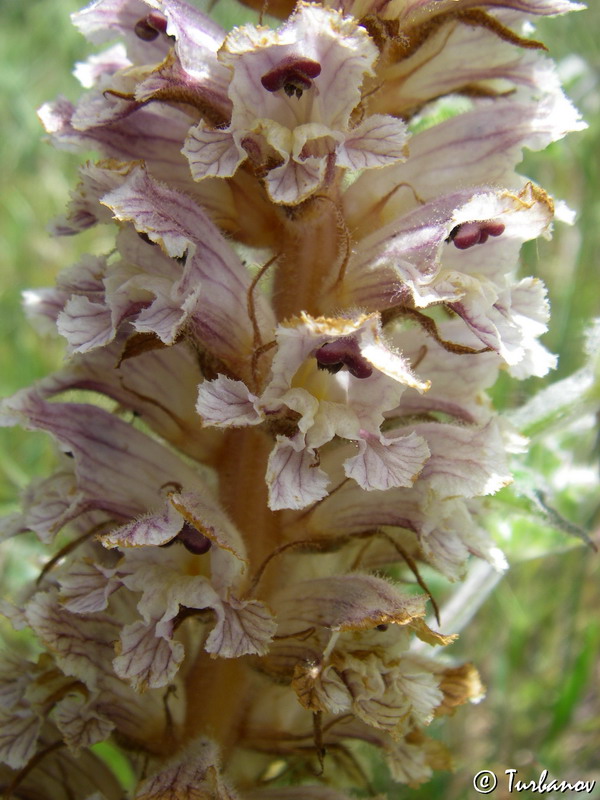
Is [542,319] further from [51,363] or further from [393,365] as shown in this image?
[51,363]

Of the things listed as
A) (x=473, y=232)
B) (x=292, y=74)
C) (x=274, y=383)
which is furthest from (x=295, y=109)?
(x=274, y=383)

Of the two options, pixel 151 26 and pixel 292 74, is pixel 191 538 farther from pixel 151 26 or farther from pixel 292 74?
pixel 151 26

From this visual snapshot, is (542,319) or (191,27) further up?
(191,27)

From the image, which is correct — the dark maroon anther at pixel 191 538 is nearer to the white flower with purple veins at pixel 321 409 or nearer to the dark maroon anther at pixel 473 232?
the white flower with purple veins at pixel 321 409

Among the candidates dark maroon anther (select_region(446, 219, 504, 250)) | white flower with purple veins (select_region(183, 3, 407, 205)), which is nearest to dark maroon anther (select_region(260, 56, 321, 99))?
white flower with purple veins (select_region(183, 3, 407, 205))

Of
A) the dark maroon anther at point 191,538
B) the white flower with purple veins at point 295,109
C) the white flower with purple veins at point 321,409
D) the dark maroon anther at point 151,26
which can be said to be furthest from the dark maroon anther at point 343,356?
the dark maroon anther at point 151,26

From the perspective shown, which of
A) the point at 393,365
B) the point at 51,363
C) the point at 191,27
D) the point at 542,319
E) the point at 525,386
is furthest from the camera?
the point at 51,363

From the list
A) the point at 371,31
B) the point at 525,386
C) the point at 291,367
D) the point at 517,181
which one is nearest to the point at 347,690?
the point at 291,367

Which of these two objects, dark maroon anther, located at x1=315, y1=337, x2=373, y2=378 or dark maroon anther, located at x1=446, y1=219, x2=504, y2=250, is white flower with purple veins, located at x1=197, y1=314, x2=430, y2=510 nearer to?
dark maroon anther, located at x1=315, y1=337, x2=373, y2=378
